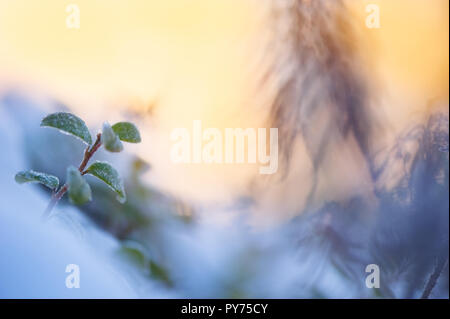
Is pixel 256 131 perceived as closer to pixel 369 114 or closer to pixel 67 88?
pixel 369 114

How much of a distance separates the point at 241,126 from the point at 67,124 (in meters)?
0.59

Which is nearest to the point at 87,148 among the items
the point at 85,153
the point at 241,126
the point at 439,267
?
the point at 85,153

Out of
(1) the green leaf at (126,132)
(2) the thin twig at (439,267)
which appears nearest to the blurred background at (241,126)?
(2) the thin twig at (439,267)

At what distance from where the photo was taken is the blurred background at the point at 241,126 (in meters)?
1.02

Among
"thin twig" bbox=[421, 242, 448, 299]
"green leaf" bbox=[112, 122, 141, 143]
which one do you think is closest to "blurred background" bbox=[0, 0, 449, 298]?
"thin twig" bbox=[421, 242, 448, 299]

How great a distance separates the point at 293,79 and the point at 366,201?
1.19 feet

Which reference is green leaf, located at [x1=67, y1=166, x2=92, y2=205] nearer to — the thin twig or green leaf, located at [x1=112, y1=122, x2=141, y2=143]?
green leaf, located at [x1=112, y1=122, x2=141, y2=143]

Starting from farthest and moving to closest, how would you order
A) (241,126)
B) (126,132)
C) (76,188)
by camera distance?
1. (241,126)
2. (126,132)
3. (76,188)

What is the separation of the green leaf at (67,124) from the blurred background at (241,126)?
0.51 meters

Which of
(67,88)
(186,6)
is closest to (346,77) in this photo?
(186,6)

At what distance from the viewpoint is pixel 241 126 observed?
3.49 feet

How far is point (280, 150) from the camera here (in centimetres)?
107

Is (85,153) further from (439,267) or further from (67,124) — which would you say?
(439,267)

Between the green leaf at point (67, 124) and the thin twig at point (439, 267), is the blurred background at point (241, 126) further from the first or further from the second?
the green leaf at point (67, 124)
